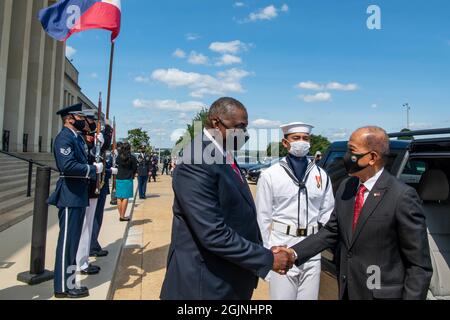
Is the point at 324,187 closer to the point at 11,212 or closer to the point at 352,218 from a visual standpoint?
the point at 352,218

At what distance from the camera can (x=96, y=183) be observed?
4707mm

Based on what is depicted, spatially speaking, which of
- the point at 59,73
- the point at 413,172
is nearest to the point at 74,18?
the point at 413,172

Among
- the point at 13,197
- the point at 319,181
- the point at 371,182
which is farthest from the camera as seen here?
the point at 13,197

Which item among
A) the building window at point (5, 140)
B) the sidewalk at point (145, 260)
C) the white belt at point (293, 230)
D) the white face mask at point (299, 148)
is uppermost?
the building window at point (5, 140)

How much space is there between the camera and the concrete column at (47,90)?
24297 millimetres

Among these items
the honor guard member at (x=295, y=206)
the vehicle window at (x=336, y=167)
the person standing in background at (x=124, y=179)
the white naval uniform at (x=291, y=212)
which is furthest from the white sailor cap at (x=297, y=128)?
the person standing in background at (x=124, y=179)

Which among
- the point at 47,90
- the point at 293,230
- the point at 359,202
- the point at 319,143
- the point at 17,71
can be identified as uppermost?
the point at 319,143

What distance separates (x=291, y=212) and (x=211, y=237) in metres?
1.48

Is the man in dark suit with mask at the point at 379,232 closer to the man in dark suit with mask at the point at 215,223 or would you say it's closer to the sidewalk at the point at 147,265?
the man in dark suit with mask at the point at 215,223

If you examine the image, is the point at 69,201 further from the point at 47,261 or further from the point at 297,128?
the point at 297,128

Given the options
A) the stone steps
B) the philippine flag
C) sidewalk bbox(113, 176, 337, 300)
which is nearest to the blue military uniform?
sidewalk bbox(113, 176, 337, 300)

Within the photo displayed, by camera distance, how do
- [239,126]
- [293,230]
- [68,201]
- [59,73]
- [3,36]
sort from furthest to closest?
[59,73]
[3,36]
[68,201]
[293,230]
[239,126]

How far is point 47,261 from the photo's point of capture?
4.91 meters
